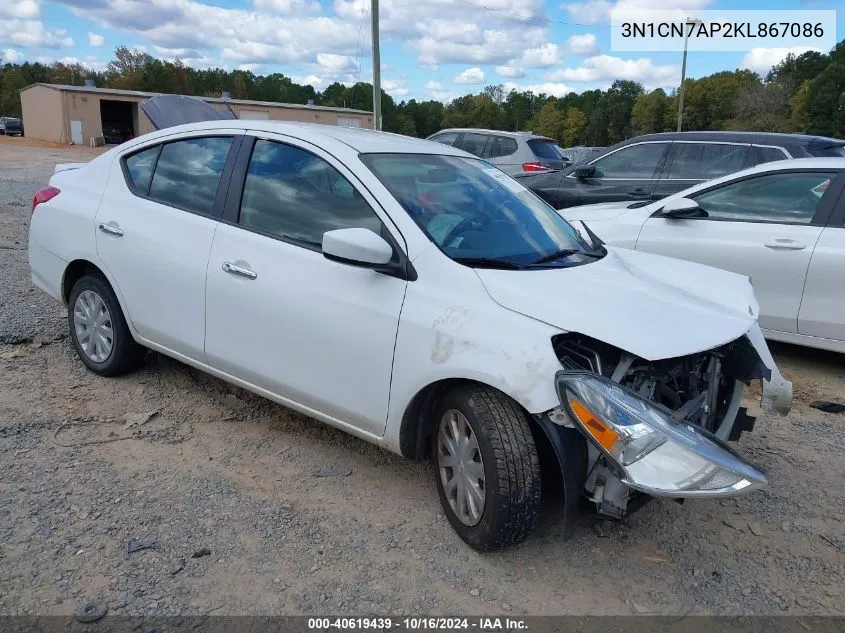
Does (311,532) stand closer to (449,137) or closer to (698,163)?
(698,163)

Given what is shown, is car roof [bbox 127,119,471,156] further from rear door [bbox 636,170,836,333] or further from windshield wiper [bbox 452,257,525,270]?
rear door [bbox 636,170,836,333]

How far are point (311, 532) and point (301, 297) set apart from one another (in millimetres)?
1050

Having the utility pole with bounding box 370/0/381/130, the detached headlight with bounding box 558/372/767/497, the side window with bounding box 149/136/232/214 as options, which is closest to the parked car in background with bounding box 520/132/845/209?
the side window with bounding box 149/136/232/214

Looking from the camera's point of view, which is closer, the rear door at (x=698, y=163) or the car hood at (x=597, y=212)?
the car hood at (x=597, y=212)

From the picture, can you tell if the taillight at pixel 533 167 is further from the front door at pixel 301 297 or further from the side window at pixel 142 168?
the front door at pixel 301 297

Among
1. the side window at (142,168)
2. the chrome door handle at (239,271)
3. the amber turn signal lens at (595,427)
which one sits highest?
the side window at (142,168)

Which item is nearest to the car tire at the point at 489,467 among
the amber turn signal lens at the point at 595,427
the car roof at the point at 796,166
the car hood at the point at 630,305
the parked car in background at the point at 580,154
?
the amber turn signal lens at the point at 595,427

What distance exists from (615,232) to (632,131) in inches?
3162

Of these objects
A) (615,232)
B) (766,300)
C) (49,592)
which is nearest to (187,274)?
(49,592)

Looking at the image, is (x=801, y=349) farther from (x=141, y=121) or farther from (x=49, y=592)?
(x=141, y=121)

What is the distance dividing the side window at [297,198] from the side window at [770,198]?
3488 millimetres

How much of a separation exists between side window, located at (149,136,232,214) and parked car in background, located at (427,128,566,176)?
9191 millimetres

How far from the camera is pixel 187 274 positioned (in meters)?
3.77

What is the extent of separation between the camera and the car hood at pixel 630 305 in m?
2.68
